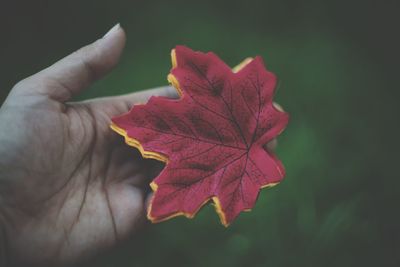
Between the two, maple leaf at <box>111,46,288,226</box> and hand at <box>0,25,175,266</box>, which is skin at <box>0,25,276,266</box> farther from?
maple leaf at <box>111,46,288,226</box>

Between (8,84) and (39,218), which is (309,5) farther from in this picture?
(39,218)

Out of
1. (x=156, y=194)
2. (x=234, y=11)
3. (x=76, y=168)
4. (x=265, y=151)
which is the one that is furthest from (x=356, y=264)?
(x=234, y=11)

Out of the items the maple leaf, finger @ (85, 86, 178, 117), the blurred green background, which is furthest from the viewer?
the blurred green background

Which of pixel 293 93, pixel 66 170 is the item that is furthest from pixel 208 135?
pixel 293 93

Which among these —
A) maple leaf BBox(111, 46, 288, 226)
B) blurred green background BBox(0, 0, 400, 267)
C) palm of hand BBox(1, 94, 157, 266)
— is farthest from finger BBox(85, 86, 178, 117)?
blurred green background BBox(0, 0, 400, 267)

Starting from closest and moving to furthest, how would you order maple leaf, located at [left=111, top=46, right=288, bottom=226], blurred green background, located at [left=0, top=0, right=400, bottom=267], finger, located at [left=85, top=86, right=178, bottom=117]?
maple leaf, located at [left=111, top=46, right=288, bottom=226]
finger, located at [left=85, top=86, right=178, bottom=117]
blurred green background, located at [left=0, top=0, right=400, bottom=267]

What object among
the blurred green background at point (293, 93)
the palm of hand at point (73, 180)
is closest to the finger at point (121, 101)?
the palm of hand at point (73, 180)
